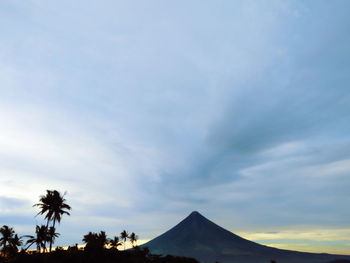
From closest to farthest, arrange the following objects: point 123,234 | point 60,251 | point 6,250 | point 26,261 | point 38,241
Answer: point 26,261 → point 60,251 → point 38,241 → point 6,250 → point 123,234

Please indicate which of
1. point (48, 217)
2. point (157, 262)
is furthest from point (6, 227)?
point (157, 262)

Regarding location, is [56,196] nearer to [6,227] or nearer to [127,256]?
[127,256]

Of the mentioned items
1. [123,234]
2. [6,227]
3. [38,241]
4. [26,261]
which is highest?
[123,234]

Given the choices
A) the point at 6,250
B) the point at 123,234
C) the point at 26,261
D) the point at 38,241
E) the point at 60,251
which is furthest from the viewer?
the point at 123,234

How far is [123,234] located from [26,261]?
119m

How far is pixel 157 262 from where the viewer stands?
88.3 m

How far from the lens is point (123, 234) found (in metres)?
181

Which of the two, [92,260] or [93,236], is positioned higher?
[93,236]

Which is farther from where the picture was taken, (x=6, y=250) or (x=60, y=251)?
(x=6, y=250)

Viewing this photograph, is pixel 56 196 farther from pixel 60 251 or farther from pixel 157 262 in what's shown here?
pixel 157 262

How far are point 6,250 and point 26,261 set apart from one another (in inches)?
1497

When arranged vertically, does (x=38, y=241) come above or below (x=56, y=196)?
below

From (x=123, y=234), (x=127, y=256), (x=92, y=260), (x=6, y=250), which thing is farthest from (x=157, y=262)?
(x=123, y=234)

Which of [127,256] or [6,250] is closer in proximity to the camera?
[127,256]
